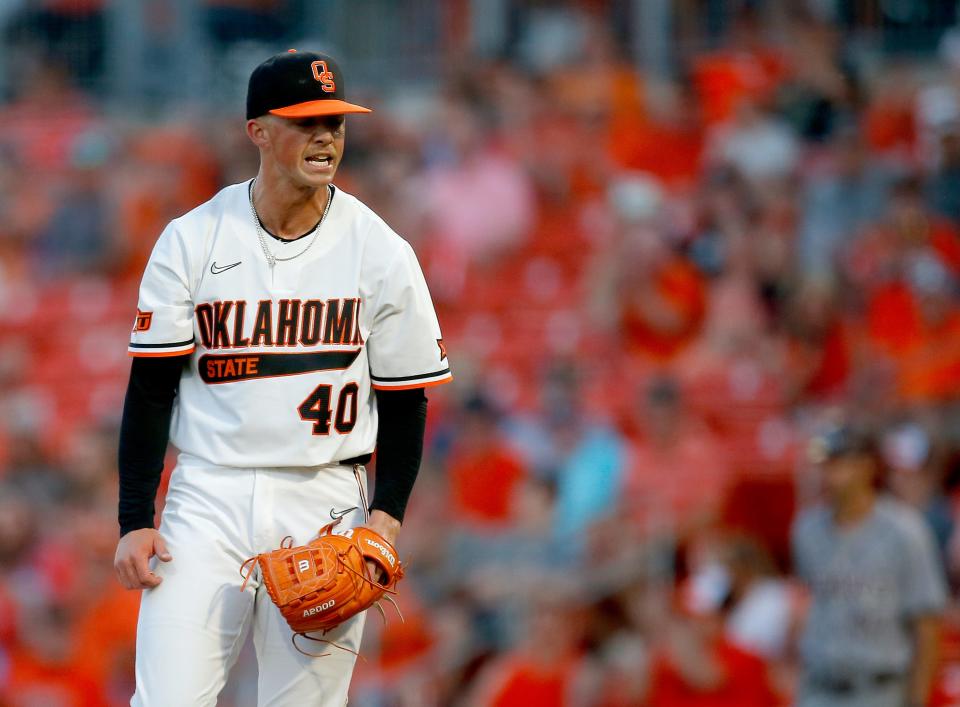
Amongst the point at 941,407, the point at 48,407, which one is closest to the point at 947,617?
the point at 941,407

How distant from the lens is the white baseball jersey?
3.72 m

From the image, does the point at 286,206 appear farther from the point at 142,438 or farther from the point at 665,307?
the point at 665,307

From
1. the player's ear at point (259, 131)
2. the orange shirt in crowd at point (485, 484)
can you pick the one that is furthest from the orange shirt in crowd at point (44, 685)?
the player's ear at point (259, 131)

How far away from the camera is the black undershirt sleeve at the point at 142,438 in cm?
375

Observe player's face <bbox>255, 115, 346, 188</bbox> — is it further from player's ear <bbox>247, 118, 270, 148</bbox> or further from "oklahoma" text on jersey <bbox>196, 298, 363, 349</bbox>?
"oklahoma" text on jersey <bbox>196, 298, 363, 349</bbox>

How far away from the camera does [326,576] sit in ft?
11.6

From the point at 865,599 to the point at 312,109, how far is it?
3142mm

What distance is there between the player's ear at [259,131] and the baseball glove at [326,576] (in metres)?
0.94

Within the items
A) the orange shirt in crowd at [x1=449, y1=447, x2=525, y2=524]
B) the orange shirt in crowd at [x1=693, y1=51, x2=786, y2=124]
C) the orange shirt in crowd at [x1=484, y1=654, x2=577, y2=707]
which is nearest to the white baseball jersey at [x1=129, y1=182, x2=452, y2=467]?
the orange shirt in crowd at [x1=484, y1=654, x2=577, y2=707]

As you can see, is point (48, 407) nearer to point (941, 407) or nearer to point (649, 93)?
point (649, 93)

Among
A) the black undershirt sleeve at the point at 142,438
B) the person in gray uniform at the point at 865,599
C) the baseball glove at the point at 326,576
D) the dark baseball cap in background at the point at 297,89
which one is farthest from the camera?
the person in gray uniform at the point at 865,599

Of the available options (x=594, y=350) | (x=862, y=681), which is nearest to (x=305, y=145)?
(x=862, y=681)

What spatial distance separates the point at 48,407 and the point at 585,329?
353 cm

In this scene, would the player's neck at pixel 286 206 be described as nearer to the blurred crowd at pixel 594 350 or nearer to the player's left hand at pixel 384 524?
the player's left hand at pixel 384 524
